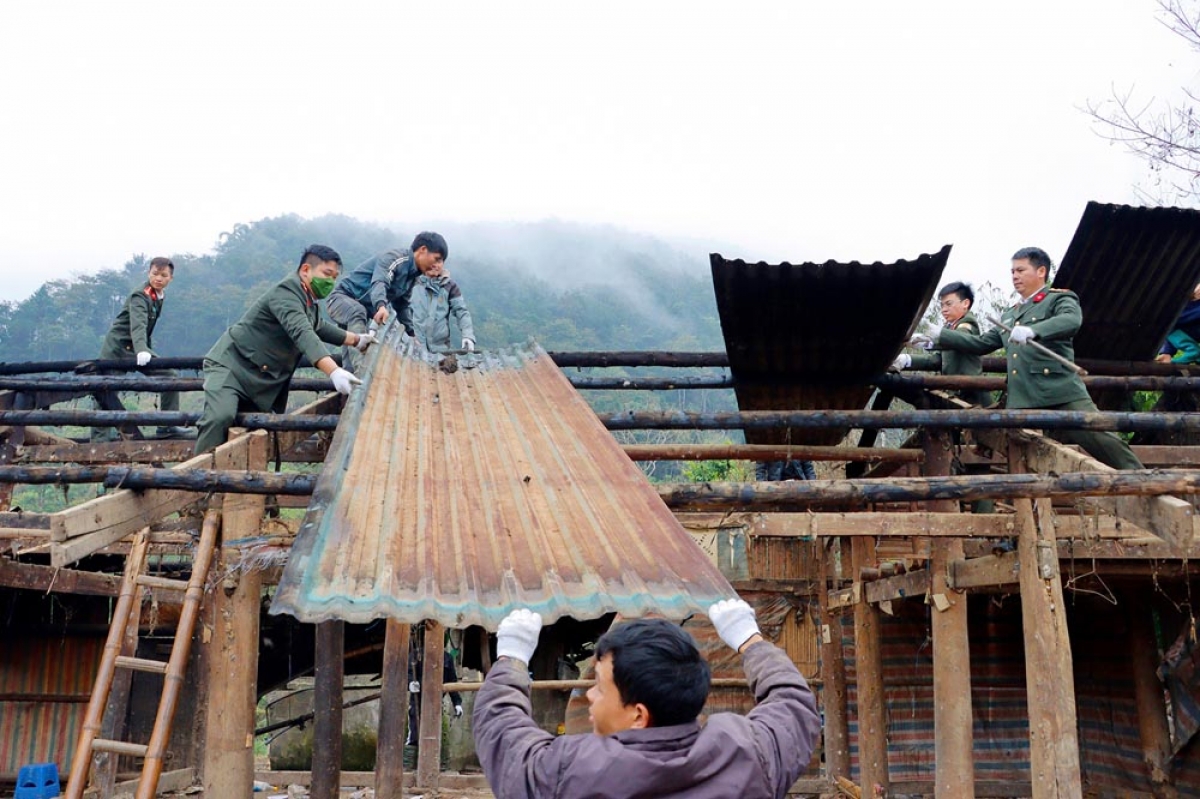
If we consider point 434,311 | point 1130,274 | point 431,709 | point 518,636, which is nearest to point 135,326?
point 434,311

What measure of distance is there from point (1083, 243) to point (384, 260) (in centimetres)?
567

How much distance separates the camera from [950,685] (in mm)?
5395

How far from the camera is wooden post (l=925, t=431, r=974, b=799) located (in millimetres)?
5309

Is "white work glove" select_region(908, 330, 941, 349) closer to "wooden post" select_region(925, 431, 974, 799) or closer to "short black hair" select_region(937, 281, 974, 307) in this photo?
"short black hair" select_region(937, 281, 974, 307)

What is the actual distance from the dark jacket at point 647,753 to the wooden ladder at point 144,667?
80.5 inches

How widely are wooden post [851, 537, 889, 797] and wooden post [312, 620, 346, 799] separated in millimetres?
3701

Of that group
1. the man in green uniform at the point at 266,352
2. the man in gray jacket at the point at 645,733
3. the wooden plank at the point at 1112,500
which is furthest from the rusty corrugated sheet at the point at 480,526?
the wooden plank at the point at 1112,500

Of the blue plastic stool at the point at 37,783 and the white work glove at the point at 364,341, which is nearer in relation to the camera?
the white work glove at the point at 364,341

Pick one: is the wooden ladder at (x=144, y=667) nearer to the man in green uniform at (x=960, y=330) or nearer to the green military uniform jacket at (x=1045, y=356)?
the green military uniform jacket at (x=1045, y=356)

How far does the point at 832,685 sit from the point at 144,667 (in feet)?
18.4

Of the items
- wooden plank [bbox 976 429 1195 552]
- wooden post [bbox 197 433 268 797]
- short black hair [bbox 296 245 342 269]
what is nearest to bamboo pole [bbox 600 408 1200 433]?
wooden plank [bbox 976 429 1195 552]

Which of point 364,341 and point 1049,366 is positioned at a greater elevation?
point 364,341

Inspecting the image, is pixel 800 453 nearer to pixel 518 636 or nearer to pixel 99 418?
pixel 518 636

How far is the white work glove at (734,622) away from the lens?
250cm
